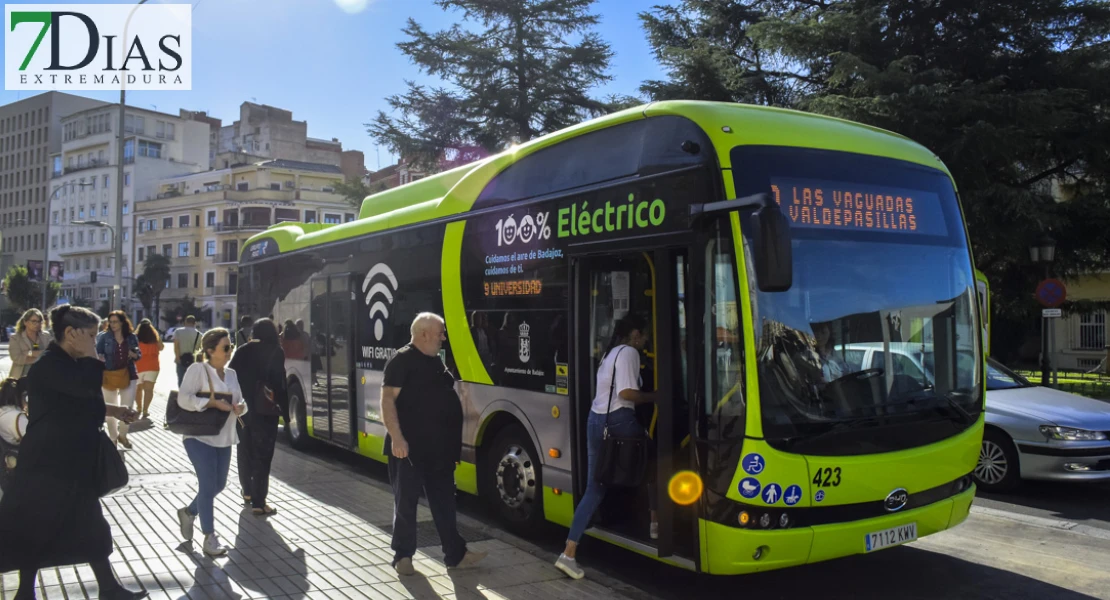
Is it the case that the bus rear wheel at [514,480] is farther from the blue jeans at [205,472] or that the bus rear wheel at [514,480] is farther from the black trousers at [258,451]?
the blue jeans at [205,472]

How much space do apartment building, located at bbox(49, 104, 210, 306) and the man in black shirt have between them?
89.2m

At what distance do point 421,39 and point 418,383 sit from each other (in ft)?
73.7

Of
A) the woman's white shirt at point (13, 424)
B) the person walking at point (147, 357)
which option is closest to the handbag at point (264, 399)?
the woman's white shirt at point (13, 424)

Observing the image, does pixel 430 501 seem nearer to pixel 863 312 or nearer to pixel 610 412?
pixel 610 412

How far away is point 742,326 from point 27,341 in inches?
371

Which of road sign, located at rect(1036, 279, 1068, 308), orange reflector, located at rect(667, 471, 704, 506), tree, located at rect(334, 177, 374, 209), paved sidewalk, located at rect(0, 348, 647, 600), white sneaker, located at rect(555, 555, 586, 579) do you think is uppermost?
tree, located at rect(334, 177, 374, 209)

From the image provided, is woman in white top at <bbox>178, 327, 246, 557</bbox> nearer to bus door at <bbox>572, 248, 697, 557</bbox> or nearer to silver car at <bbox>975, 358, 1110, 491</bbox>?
bus door at <bbox>572, 248, 697, 557</bbox>

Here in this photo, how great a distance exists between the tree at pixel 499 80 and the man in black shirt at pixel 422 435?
69.2ft

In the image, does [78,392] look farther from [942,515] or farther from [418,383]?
[942,515]

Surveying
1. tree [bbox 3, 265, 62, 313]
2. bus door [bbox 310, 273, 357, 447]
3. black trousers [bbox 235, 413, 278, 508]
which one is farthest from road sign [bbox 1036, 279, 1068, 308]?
tree [bbox 3, 265, 62, 313]

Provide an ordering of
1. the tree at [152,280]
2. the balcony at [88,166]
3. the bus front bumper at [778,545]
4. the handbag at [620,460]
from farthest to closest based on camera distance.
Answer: the balcony at [88,166], the tree at [152,280], the handbag at [620,460], the bus front bumper at [778,545]

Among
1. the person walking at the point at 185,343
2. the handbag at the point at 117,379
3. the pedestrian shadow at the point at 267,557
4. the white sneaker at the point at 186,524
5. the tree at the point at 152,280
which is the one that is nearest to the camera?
the pedestrian shadow at the point at 267,557

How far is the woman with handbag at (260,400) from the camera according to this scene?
7.82 m

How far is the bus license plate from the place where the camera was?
5.44 meters
